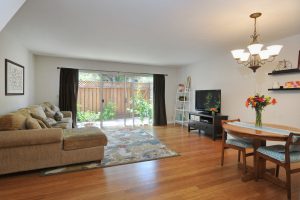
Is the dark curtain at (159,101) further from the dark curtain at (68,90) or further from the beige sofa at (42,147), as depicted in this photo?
the beige sofa at (42,147)

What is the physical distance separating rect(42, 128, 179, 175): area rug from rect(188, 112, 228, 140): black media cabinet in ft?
4.74

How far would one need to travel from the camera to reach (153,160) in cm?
306

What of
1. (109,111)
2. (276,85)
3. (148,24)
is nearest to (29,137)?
(148,24)

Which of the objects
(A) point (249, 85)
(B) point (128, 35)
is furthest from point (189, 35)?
(A) point (249, 85)

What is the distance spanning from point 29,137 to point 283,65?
4.62 meters

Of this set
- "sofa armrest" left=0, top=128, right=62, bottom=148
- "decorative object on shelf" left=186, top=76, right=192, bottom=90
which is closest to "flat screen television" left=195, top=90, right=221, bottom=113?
"decorative object on shelf" left=186, top=76, right=192, bottom=90

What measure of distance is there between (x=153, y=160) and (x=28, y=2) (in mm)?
2924

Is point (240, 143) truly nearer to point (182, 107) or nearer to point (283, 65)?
point (283, 65)

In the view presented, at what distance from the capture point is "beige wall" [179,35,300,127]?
10.7ft

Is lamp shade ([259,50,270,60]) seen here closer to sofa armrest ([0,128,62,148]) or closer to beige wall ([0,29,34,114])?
sofa armrest ([0,128,62,148])

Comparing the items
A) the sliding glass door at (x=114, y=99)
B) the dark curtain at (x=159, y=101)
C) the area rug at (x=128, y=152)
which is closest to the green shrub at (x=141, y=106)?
the sliding glass door at (x=114, y=99)

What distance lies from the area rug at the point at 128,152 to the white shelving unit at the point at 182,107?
89.2 inches

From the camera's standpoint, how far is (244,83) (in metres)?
4.18

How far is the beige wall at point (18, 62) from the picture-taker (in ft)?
10.2
